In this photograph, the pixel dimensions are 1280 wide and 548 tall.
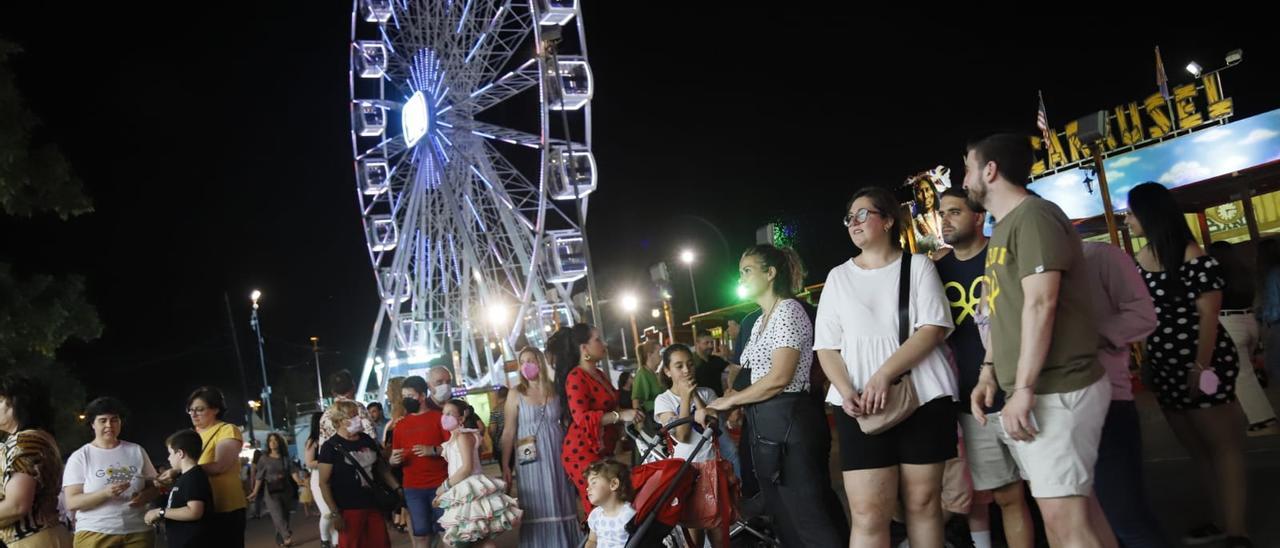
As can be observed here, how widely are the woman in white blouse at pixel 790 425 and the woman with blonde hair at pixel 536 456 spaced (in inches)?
92.8

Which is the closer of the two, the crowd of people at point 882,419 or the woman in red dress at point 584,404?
the crowd of people at point 882,419

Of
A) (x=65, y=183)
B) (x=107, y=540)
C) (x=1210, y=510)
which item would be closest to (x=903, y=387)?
(x=1210, y=510)

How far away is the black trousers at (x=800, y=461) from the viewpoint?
4406mm

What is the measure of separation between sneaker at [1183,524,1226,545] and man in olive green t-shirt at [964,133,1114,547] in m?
2.23

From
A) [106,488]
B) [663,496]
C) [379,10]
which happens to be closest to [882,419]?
[663,496]

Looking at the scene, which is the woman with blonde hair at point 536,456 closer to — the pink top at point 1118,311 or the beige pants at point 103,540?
the beige pants at point 103,540

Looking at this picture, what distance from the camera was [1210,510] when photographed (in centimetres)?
542

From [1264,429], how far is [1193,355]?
3564mm

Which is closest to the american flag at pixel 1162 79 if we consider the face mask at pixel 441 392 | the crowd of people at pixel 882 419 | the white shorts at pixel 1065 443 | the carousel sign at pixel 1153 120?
the carousel sign at pixel 1153 120

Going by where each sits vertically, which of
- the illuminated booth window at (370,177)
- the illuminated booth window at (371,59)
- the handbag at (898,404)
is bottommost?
the handbag at (898,404)

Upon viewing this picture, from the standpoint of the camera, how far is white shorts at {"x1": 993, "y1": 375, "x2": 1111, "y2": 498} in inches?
116

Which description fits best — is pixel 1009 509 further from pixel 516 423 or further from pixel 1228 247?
pixel 516 423

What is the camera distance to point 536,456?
6.65 meters

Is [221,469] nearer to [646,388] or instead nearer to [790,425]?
[790,425]
